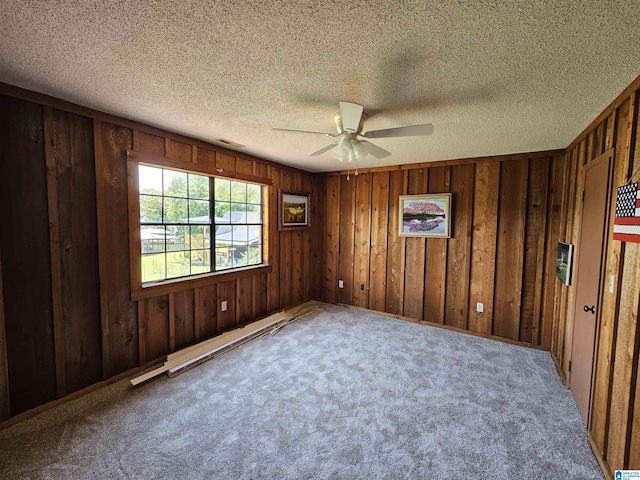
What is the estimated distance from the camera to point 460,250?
386cm

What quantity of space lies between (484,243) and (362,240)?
183 centimetres

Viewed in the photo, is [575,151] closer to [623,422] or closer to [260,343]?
[623,422]

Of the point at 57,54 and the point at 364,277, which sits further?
the point at 364,277

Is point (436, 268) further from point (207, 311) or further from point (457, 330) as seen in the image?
point (207, 311)

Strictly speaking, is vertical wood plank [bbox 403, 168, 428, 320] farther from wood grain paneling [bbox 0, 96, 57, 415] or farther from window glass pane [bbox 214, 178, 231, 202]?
wood grain paneling [bbox 0, 96, 57, 415]

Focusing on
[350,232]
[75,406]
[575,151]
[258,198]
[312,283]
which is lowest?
[75,406]

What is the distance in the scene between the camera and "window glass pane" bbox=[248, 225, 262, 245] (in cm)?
400

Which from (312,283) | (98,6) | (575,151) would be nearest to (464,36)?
(98,6)

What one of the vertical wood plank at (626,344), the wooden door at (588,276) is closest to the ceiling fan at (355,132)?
the vertical wood plank at (626,344)

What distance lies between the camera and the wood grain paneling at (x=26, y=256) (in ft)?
6.36

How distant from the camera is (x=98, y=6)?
1147mm

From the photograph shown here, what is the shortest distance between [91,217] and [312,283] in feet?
11.7

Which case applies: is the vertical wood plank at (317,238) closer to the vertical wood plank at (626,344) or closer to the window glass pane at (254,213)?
the window glass pane at (254,213)

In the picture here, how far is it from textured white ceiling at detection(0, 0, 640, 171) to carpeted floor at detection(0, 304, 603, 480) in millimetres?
2414
